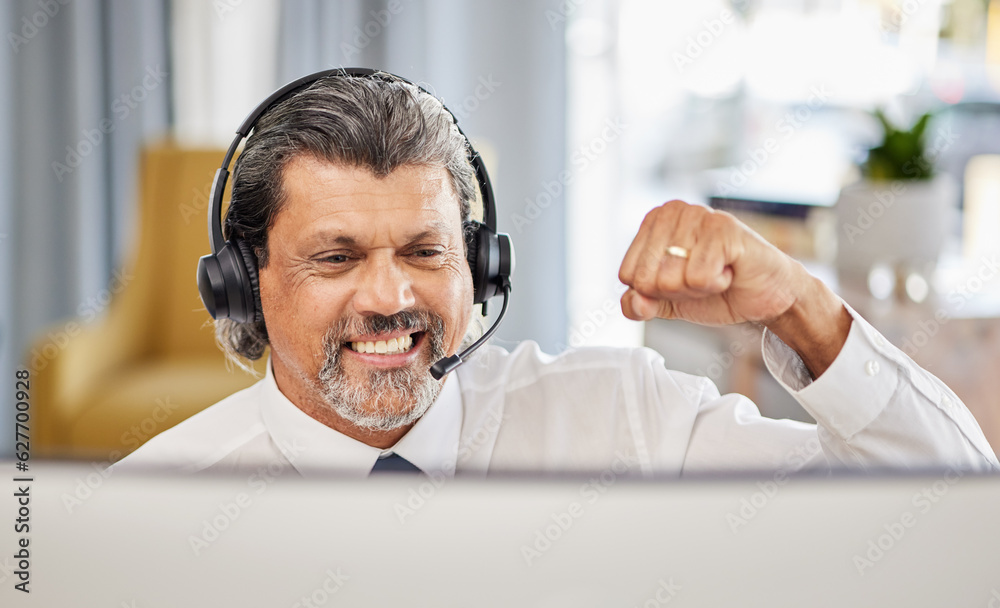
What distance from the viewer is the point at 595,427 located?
778 mm

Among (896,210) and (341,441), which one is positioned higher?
(896,210)

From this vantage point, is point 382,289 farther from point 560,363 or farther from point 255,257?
point 560,363

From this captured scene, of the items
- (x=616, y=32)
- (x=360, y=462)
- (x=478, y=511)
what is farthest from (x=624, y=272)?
(x=616, y=32)

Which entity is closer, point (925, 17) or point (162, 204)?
point (162, 204)

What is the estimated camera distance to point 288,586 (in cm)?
23

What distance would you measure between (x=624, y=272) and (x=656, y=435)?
0.35m

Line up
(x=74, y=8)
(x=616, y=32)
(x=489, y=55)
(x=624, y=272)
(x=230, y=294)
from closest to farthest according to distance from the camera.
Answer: (x=624, y=272)
(x=230, y=294)
(x=74, y=8)
(x=489, y=55)
(x=616, y=32)

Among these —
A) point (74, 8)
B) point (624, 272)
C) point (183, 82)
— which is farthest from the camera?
point (183, 82)

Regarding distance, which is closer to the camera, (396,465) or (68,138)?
(396,465)

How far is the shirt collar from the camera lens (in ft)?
2.27

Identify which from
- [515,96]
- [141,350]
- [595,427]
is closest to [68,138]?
[141,350]

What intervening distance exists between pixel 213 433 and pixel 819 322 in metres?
0.55

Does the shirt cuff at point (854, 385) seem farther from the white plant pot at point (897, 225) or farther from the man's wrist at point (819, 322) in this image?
the white plant pot at point (897, 225)

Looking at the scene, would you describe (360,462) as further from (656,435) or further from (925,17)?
(925,17)
